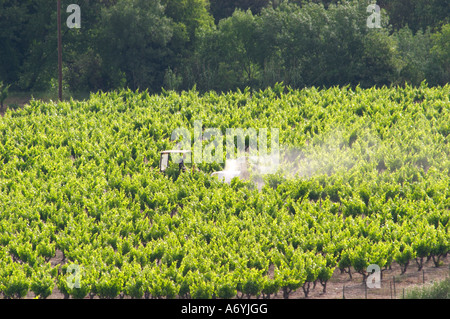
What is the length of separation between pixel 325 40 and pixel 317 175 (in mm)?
24465

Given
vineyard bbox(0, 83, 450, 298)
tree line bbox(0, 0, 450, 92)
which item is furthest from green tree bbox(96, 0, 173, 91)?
vineyard bbox(0, 83, 450, 298)

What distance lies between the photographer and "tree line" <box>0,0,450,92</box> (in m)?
46.7

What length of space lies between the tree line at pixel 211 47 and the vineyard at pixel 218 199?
11395 mm

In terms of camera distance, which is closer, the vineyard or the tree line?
the vineyard

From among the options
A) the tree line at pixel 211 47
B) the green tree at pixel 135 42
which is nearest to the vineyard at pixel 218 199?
the tree line at pixel 211 47

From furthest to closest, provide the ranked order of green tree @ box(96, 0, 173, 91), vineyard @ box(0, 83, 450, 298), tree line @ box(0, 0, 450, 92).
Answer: green tree @ box(96, 0, 173, 91) < tree line @ box(0, 0, 450, 92) < vineyard @ box(0, 83, 450, 298)

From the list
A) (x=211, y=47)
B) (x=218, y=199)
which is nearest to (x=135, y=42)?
(x=211, y=47)

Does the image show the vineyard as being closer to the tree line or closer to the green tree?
the tree line

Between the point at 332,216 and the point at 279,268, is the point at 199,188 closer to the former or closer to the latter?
the point at 332,216

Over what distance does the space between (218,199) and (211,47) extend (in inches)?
1215

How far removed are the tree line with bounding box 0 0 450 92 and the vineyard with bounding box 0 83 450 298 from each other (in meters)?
11.4

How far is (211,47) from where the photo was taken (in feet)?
170

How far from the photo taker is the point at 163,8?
50719 mm

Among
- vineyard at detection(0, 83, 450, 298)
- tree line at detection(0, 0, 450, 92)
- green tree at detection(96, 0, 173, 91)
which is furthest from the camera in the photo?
green tree at detection(96, 0, 173, 91)
